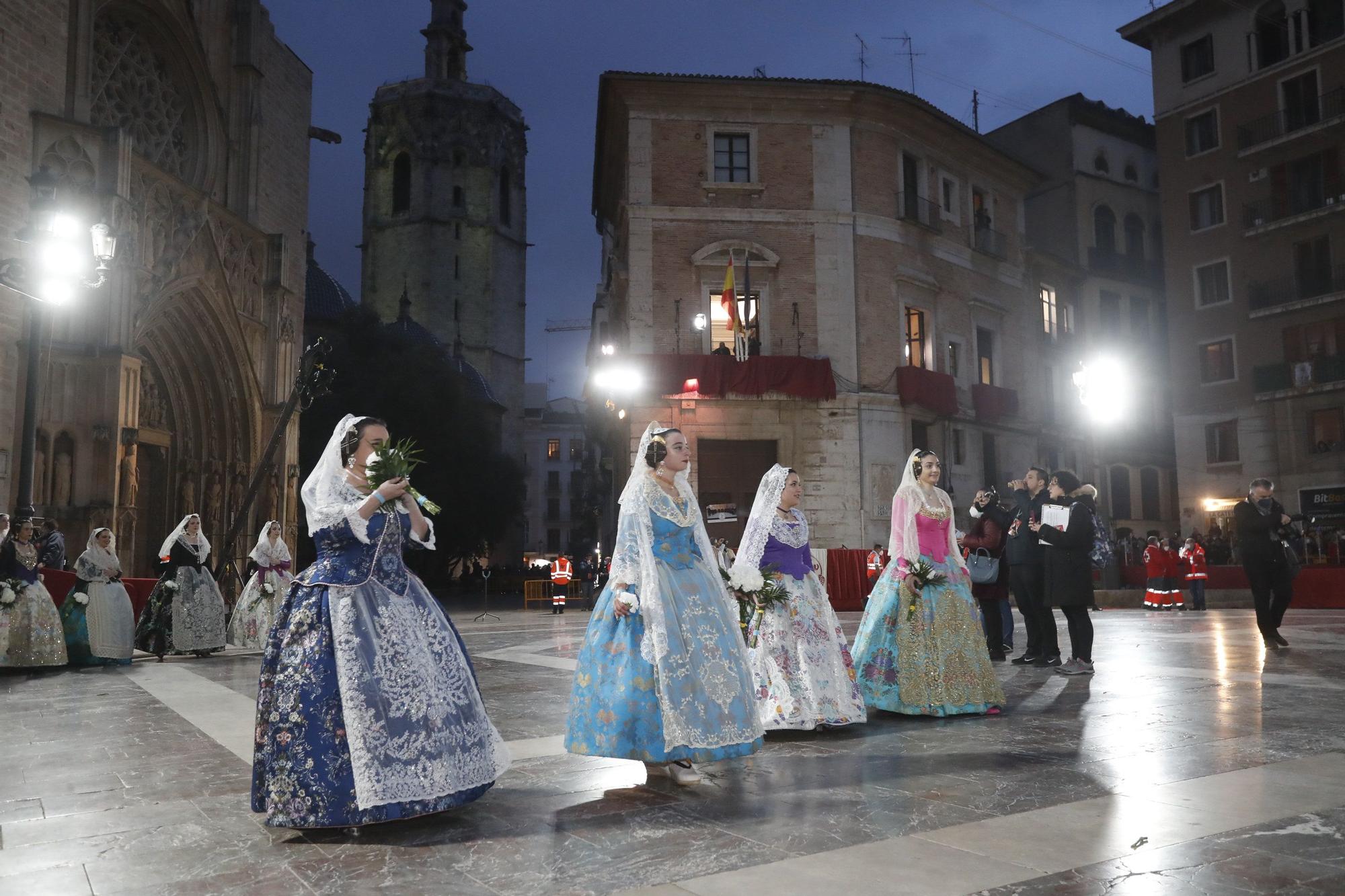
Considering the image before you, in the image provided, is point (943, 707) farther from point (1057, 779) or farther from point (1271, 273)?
point (1271, 273)

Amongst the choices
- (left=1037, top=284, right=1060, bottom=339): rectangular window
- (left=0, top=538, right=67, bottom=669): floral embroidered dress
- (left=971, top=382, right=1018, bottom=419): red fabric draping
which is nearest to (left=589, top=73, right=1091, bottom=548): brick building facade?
(left=971, top=382, right=1018, bottom=419): red fabric draping

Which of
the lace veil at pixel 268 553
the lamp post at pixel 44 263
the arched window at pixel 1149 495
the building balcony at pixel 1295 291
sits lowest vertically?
the lace veil at pixel 268 553

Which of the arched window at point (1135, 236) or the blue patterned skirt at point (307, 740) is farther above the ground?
the arched window at point (1135, 236)

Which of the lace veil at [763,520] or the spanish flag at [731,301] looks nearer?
the lace veil at [763,520]

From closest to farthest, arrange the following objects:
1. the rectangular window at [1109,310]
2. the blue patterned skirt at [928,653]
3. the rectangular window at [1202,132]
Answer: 1. the blue patterned skirt at [928,653]
2. the rectangular window at [1202,132]
3. the rectangular window at [1109,310]

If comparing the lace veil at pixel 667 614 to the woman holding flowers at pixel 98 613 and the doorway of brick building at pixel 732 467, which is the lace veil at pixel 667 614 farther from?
the doorway of brick building at pixel 732 467

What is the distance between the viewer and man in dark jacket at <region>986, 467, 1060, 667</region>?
1056cm

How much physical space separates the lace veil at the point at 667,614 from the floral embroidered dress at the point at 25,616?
9490mm

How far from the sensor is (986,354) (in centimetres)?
3212

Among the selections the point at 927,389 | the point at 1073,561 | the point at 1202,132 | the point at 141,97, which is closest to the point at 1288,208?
the point at 1202,132

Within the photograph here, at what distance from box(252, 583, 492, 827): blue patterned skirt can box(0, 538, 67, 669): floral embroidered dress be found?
29.9 ft

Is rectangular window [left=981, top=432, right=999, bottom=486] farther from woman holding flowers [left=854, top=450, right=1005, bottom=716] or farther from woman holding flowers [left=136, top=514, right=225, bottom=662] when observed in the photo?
woman holding flowers [left=854, top=450, right=1005, bottom=716]

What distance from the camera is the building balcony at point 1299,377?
3042 centimetres

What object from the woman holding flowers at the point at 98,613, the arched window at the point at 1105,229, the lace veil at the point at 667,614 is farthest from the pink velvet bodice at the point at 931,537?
the arched window at the point at 1105,229
